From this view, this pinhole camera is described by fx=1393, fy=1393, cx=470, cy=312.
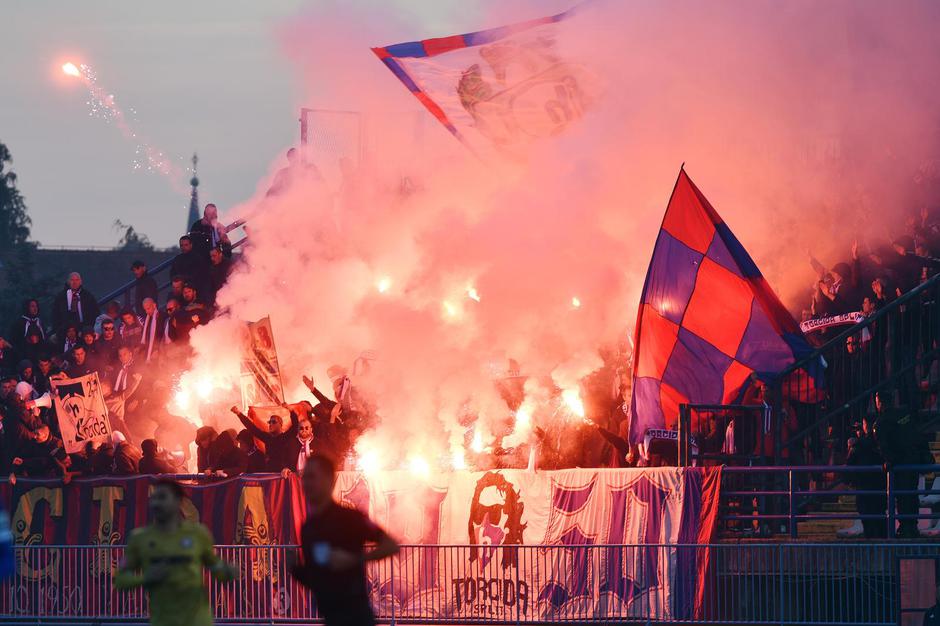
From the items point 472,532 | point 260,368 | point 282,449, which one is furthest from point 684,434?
point 260,368

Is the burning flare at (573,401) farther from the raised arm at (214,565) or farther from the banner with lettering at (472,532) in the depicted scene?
the raised arm at (214,565)

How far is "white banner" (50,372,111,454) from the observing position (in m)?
15.7

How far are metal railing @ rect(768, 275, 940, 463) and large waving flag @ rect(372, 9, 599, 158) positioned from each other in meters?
5.35

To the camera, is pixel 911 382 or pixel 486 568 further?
pixel 911 382

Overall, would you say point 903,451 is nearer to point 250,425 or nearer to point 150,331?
point 250,425

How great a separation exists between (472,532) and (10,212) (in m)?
55.7

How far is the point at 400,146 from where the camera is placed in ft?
66.9

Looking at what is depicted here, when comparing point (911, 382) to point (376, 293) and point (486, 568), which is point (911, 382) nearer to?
point (486, 568)

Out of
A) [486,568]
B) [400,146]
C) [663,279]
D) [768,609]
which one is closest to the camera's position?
[768,609]

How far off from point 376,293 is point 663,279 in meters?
5.10

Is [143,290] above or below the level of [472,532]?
above

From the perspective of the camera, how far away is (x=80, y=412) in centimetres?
1578

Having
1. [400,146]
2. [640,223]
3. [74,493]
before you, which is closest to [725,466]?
[640,223]

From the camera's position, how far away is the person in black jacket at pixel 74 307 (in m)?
20.7
